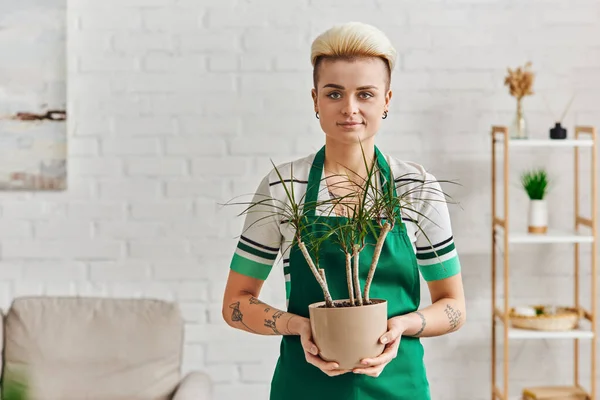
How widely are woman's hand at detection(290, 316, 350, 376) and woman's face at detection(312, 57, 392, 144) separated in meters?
0.36

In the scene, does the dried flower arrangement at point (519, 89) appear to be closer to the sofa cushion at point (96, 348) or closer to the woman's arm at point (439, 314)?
the sofa cushion at point (96, 348)

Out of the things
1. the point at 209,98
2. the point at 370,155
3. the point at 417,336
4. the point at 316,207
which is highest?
the point at 209,98

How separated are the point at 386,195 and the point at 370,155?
175 millimetres

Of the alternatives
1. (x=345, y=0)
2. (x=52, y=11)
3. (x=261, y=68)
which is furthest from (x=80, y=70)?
(x=345, y=0)

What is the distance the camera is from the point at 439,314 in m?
1.54

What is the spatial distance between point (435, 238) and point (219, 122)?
1.70 metres

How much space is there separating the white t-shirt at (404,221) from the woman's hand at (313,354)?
0.20 metres

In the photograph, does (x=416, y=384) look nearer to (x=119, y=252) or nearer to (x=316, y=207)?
(x=316, y=207)

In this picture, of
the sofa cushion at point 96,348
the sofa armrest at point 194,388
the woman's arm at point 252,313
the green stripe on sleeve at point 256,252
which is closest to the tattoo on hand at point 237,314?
the woman's arm at point 252,313

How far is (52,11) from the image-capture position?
312 centimetres

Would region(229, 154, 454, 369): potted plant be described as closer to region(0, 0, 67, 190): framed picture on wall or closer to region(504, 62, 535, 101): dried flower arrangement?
region(504, 62, 535, 101): dried flower arrangement

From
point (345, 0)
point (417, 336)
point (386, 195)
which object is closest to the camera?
point (386, 195)

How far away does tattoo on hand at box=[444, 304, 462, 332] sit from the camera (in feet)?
5.09

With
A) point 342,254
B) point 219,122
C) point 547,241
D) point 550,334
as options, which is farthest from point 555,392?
point 342,254
